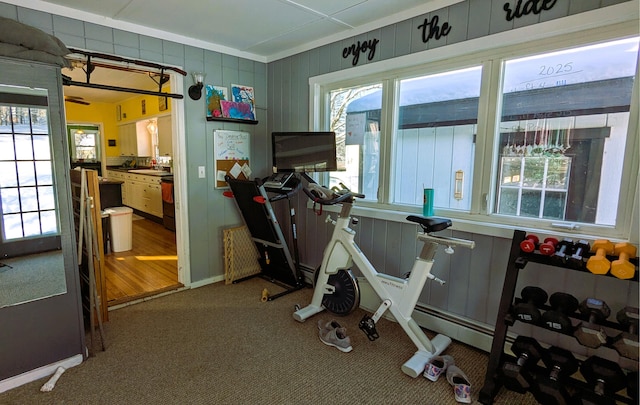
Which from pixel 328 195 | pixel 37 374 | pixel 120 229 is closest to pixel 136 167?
pixel 120 229

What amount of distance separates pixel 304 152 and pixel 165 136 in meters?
4.19

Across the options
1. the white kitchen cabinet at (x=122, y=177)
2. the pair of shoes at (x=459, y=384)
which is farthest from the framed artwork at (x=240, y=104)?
the white kitchen cabinet at (x=122, y=177)

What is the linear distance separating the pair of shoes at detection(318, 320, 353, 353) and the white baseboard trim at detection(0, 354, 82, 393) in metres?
1.61

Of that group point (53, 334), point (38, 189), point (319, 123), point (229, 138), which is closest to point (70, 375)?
point (53, 334)

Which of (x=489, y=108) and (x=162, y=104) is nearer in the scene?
(x=489, y=108)

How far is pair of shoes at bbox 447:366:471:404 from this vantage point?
1.93 metres

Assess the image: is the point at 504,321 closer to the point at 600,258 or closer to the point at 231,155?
the point at 600,258

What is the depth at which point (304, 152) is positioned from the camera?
10.2 ft

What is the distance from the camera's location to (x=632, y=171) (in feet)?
6.08

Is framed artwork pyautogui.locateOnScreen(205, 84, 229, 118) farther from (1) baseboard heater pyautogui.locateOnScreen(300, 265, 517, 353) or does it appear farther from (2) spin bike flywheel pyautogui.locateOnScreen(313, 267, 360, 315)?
(1) baseboard heater pyautogui.locateOnScreen(300, 265, 517, 353)

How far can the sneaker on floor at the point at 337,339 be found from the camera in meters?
2.42

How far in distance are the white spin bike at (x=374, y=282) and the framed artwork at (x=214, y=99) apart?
1.37 m

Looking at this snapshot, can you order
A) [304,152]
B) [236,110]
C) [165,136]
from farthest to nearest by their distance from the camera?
[165,136] < [236,110] < [304,152]

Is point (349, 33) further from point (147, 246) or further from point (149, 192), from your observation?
point (149, 192)
